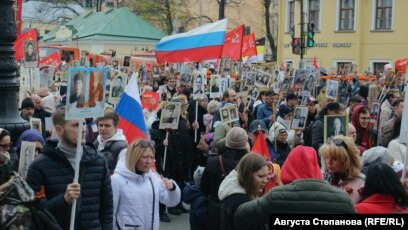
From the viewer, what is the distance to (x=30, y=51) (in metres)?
13.8

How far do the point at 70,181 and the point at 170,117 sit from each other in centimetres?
502

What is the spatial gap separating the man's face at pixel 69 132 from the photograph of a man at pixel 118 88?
651 centimetres

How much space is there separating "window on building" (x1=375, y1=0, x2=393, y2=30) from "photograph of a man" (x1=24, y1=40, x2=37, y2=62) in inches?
1195

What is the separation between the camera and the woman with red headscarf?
886cm

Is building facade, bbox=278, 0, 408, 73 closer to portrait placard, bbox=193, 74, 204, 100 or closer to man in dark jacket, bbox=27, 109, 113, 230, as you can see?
portrait placard, bbox=193, 74, 204, 100

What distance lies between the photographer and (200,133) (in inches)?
463

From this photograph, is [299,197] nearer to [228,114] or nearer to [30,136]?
[30,136]

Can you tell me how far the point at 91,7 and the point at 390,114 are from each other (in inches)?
2105

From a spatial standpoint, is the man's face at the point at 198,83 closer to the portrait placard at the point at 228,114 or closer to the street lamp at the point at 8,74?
the portrait placard at the point at 228,114

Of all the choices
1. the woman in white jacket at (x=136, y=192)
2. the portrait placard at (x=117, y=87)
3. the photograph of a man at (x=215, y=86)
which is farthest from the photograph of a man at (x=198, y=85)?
the woman in white jacket at (x=136, y=192)

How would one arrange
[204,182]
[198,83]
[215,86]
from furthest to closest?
1. [215,86]
2. [198,83]
3. [204,182]

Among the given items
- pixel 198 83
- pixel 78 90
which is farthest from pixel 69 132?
pixel 198 83

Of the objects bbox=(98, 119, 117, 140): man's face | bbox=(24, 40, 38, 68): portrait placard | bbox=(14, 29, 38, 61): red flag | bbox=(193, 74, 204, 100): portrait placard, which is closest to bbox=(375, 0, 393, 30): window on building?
bbox=(14, 29, 38, 61): red flag

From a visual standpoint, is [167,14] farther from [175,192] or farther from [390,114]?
[175,192]
